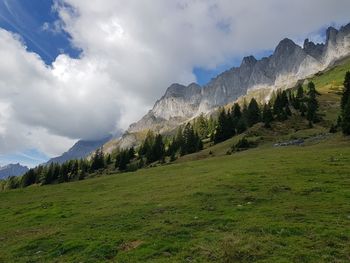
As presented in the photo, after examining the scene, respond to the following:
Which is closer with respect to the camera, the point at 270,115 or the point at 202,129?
the point at 270,115

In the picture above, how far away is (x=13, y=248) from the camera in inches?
1026

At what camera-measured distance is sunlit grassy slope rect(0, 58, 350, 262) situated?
19000 millimetres

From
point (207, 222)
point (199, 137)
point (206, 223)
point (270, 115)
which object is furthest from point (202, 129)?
point (206, 223)

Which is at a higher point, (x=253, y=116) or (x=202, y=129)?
(x=202, y=129)

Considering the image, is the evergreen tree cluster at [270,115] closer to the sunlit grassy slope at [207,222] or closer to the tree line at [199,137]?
the tree line at [199,137]

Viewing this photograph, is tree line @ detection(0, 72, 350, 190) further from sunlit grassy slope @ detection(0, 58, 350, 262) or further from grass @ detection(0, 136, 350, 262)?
grass @ detection(0, 136, 350, 262)

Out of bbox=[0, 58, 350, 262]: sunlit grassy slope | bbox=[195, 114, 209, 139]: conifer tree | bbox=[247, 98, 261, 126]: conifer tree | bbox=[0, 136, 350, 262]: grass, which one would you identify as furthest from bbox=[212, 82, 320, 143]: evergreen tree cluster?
bbox=[0, 136, 350, 262]: grass

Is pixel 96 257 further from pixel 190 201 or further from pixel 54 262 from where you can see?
pixel 190 201

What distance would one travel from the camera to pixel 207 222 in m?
25.0

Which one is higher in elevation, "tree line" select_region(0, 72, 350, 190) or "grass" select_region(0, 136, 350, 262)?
"tree line" select_region(0, 72, 350, 190)

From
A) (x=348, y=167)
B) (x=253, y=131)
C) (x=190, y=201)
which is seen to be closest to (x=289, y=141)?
(x=253, y=131)

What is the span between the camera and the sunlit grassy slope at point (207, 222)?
1900 centimetres

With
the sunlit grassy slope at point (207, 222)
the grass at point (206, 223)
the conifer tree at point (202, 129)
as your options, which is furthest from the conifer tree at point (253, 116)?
the grass at point (206, 223)

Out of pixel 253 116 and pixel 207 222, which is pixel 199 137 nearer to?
pixel 253 116
